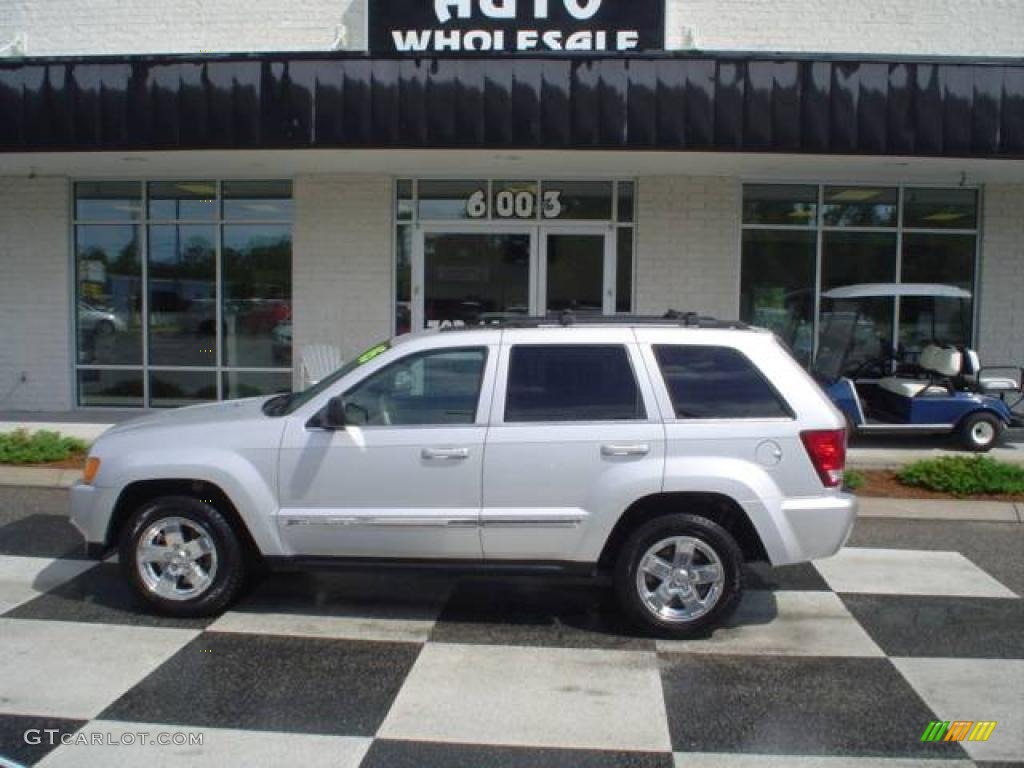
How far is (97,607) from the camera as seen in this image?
589cm

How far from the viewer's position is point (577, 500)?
532cm

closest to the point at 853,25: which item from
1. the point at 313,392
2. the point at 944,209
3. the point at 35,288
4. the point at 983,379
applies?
the point at 944,209

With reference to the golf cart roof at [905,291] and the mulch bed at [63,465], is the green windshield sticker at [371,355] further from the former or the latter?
the golf cart roof at [905,291]

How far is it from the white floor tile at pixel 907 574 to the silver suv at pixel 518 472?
4.75ft

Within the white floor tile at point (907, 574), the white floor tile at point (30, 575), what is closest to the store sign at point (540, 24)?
the white floor tile at point (907, 574)

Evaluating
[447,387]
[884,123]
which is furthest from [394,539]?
[884,123]

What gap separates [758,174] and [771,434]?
7.54m

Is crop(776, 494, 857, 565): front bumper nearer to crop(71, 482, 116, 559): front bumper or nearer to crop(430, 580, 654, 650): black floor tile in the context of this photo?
crop(430, 580, 654, 650): black floor tile

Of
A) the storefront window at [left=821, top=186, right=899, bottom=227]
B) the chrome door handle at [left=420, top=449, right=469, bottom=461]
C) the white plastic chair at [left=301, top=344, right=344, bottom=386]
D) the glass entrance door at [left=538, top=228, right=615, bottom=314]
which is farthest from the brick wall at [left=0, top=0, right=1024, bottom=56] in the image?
the chrome door handle at [left=420, top=449, right=469, bottom=461]

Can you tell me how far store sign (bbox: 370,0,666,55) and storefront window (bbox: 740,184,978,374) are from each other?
2513 mm

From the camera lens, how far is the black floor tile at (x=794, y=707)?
4.16 metres

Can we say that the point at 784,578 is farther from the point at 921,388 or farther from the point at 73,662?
the point at 921,388

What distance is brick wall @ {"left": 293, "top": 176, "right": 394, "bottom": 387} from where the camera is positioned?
12.3m

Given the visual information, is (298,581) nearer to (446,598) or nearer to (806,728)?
(446,598)
